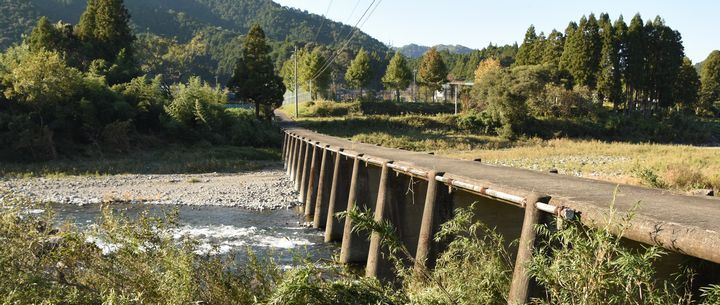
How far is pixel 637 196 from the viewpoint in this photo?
7.62 m

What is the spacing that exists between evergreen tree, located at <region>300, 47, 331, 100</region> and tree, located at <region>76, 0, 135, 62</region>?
2438 cm

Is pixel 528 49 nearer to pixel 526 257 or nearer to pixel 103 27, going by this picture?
pixel 103 27

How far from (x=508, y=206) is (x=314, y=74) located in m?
61.5

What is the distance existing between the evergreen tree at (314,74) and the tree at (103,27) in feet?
80.0

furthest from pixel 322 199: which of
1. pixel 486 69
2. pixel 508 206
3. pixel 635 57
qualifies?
pixel 486 69

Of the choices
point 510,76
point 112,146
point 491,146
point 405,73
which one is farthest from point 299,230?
point 405,73

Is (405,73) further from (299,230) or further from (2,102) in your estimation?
(299,230)

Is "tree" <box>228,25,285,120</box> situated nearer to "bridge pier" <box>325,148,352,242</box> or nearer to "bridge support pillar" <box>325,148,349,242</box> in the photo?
"bridge pier" <box>325,148,352,242</box>

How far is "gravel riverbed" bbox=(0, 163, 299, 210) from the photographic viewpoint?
2416 centimetres

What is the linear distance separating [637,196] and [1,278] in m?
8.03

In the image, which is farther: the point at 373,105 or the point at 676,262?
the point at 373,105

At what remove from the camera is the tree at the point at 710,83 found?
79.8 m

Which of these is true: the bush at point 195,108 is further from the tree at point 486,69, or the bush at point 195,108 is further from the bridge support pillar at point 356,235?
the bridge support pillar at point 356,235

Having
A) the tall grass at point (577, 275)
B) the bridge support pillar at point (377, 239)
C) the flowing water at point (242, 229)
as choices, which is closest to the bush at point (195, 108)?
the flowing water at point (242, 229)
